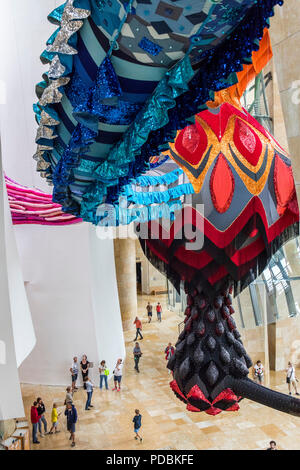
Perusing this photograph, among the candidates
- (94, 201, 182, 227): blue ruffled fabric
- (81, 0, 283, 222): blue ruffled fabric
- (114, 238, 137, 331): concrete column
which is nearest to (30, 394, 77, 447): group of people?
(94, 201, 182, 227): blue ruffled fabric

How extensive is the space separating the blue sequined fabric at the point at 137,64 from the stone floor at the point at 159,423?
19.8ft

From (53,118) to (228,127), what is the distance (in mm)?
1305

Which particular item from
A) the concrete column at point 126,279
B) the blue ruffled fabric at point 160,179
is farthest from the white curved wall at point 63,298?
the blue ruffled fabric at point 160,179

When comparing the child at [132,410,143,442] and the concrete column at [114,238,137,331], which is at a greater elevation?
the concrete column at [114,238,137,331]

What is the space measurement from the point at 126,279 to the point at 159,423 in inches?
284

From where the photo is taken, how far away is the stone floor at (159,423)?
667 cm

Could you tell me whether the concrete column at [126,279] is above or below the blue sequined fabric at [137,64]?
below

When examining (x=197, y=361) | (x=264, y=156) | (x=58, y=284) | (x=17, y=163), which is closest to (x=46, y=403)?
(x=58, y=284)

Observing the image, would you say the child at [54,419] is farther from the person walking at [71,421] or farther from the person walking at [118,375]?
the person walking at [118,375]

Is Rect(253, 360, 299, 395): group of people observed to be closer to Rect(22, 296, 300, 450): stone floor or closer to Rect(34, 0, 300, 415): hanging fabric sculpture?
Rect(22, 296, 300, 450): stone floor

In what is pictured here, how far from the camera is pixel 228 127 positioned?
2637mm

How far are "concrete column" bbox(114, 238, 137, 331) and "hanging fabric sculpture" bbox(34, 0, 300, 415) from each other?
35.6 feet

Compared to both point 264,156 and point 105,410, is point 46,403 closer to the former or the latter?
point 105,410

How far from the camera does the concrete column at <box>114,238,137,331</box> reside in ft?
46.1
